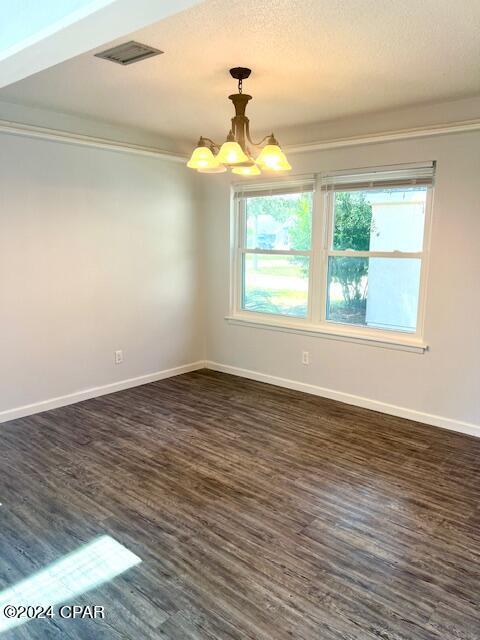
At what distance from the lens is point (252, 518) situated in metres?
2.50

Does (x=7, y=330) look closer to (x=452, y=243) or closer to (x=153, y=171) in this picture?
(x=153, y=171)

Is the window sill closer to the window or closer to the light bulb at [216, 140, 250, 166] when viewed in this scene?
the window

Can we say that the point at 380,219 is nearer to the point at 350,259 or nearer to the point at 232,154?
the point at 350,259

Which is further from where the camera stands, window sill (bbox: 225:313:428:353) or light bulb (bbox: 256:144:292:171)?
window sill (bbox: 225:313:428:353)

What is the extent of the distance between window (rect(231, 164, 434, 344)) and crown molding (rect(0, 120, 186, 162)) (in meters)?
0.88

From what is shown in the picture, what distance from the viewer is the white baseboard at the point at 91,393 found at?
3803 mm

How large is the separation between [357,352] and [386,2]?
2.79 metres

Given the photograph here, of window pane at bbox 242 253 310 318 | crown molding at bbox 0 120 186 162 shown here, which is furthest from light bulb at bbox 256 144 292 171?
crown molding at bbox 0 120 186 162

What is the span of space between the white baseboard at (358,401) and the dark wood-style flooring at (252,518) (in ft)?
0.31

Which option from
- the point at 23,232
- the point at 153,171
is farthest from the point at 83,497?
the point at 153,171

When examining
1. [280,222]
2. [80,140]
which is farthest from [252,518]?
[80,140]

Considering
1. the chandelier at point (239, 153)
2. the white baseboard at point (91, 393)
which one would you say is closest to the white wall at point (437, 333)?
the white baseboard at point (91, 393)

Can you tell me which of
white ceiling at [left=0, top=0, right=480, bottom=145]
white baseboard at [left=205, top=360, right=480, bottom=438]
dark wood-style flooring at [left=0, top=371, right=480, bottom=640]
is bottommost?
dark wood-style flooring at [left=0, top=371, right=480, bottom=640]

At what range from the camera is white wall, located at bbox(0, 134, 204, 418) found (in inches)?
145
